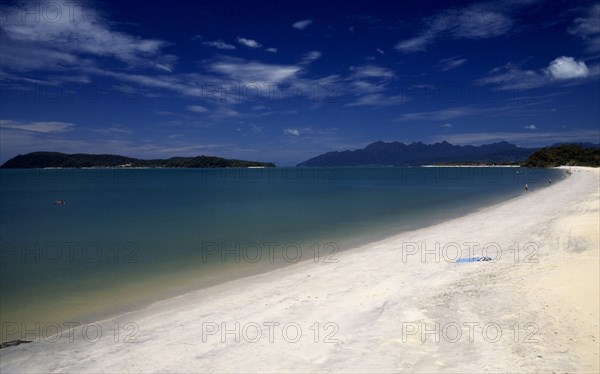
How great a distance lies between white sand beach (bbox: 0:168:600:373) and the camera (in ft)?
19.6

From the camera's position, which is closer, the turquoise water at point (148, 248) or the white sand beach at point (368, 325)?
the white sand beach at point (368, 325)

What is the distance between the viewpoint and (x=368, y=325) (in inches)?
288

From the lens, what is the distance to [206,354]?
6.41m

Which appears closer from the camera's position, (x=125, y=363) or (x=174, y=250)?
(x=125, y=363)

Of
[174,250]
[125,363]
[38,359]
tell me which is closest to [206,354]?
[125,363]

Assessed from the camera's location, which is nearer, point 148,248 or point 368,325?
point 368,325

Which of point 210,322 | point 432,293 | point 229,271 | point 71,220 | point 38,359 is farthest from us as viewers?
point 71,220

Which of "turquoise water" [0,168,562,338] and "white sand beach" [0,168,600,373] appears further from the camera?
"turquoise water" [0,168,562,338]

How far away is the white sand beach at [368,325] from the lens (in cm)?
598

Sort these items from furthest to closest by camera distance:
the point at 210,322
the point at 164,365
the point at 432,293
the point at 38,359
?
the point at 432,293 < the point at 210,322 < the point at 38,359 < the point at 164,365

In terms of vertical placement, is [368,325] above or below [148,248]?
above

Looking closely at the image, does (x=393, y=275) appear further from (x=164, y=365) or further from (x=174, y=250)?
(x=174, y=250)

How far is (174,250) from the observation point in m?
17.0

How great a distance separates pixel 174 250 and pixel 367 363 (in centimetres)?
1314
